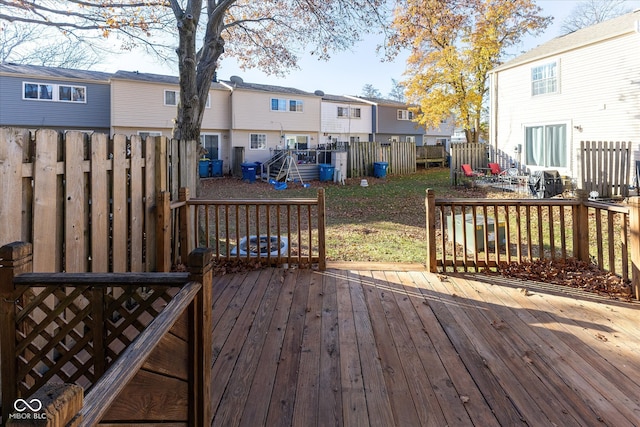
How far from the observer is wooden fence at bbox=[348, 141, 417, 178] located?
19.0m

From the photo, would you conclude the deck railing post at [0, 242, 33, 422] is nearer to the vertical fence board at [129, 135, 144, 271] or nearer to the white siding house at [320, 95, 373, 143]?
the vertical fence board at [129, 135, 144, 271]

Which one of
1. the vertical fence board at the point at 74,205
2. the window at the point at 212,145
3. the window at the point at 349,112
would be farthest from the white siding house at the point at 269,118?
the vertical fence board at the point at 74,205

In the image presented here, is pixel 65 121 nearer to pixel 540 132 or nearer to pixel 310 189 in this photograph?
pixel 310 189

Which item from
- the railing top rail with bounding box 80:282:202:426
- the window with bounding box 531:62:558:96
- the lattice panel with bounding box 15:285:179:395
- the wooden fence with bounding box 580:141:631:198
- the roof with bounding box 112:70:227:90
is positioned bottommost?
the lattice panel with bounding box 15:285:179:395

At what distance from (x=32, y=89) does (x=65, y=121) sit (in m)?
1.79

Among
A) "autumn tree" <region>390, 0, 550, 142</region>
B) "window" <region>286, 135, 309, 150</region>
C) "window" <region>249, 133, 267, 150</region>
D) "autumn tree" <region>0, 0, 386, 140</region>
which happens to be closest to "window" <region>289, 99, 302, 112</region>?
"window" <region>286, 135, 309, 150</region>

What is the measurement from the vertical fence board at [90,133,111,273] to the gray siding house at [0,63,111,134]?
18.8 m

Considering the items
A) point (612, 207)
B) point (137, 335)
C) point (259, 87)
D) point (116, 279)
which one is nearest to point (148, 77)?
point (259, 87)

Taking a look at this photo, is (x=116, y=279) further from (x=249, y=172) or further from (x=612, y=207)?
(x=249, y=172)

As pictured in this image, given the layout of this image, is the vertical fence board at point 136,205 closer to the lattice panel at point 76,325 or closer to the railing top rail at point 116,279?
the lattice panel at point 76,325

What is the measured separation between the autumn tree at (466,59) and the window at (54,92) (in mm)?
15732

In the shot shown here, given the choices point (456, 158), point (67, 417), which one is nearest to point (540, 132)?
point (456, 158)

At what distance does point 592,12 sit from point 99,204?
2743 cm

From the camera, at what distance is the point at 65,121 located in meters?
19.3
